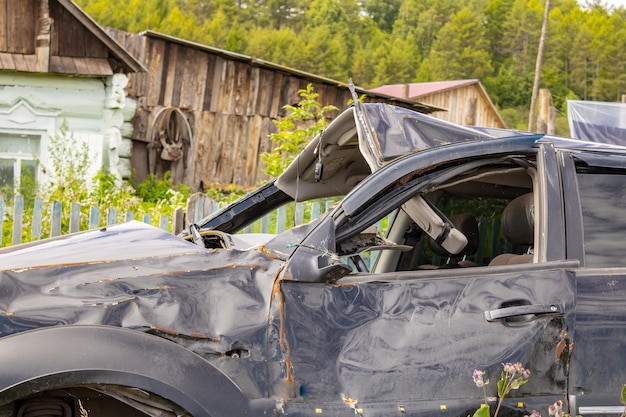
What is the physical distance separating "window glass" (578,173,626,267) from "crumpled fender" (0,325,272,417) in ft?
5.20

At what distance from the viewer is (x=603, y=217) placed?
3586mm

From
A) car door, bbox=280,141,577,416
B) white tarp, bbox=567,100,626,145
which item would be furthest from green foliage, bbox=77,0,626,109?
car door, bbox=280,141,577,416

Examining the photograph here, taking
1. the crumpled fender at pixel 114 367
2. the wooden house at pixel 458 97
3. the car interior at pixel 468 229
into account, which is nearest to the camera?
the crumpled fender at pixel 114 367

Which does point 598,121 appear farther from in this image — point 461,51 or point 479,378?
point 461,51

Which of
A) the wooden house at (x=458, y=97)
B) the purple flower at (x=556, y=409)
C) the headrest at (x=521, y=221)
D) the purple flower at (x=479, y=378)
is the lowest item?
the wooden house at (x=458, y=97)

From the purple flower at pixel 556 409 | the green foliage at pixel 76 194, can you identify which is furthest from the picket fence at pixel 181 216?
the purple flower at pixel 556 409

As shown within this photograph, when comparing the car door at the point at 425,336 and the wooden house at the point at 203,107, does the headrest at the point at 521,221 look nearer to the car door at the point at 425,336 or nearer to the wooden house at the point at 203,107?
the car door at the point at 425,336

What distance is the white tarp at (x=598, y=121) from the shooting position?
13367 millimetres

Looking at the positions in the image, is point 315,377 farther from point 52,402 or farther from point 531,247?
point 531,247

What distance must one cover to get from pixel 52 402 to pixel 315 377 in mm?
967

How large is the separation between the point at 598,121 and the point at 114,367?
12.0 meters

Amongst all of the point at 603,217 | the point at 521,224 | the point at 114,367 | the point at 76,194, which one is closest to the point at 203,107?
the point at 76,194

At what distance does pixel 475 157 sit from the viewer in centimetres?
346

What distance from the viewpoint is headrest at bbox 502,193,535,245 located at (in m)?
3.86
